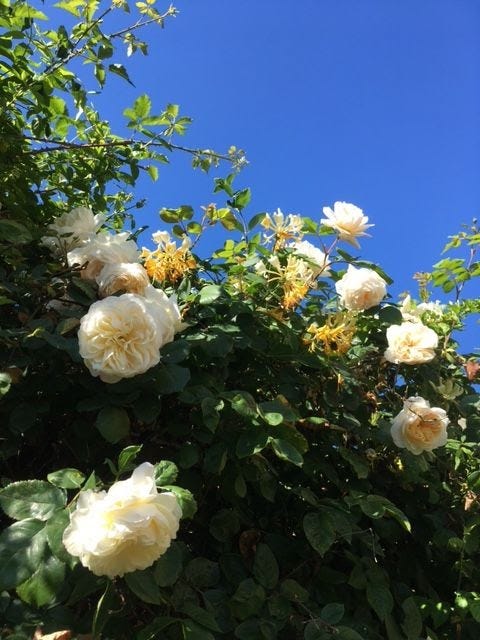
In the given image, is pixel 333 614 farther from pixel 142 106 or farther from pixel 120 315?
pixel 142 106

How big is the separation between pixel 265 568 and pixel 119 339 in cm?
53

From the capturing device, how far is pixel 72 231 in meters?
1.67

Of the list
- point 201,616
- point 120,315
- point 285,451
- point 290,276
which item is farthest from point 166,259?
point 201,616

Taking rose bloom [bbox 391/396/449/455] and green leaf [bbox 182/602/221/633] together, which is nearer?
green leaf [bbox 182/602/221/633]

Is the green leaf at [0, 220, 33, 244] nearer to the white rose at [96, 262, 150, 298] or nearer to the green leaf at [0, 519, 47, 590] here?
the white rose at [96, 262, 150, 298]

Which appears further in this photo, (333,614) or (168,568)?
(333,614)

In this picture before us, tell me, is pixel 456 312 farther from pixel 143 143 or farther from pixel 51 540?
pixel 51 540

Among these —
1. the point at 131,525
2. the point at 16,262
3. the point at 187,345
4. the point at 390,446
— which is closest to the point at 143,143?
the point at 16,262

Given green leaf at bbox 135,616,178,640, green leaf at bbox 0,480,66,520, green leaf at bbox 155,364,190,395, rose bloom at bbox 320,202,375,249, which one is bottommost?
green leaf at bbox 135,616,178,640

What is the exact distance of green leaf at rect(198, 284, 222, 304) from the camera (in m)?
1.51

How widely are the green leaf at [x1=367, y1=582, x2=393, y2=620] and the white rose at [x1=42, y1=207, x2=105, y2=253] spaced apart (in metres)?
1.04

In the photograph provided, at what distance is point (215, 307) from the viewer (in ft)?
5.18

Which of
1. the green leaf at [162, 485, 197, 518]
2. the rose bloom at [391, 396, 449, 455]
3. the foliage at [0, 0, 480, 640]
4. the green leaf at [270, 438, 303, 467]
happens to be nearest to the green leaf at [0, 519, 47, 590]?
the foliage at [0, 0, 480, 640]

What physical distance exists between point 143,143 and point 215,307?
808mm
